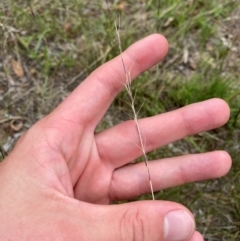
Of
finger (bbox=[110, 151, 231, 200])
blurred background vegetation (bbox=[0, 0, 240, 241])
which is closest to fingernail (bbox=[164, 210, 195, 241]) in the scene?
finger (bbox=[110, 151, 231, 200])

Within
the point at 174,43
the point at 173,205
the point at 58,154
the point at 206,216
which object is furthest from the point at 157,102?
the point at 173,205

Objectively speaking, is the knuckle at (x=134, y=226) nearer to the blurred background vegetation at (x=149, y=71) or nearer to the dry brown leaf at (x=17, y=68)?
the blurred background vegetation at (x=149, y=71)

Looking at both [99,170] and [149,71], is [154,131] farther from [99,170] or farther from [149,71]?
[149,71]

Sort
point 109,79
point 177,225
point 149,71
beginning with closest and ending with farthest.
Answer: point 177,225 → point 109,79 → point 149,71

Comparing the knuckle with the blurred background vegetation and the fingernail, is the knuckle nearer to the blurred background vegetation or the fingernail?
the fingernail

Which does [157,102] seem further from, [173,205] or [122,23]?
[173,205]

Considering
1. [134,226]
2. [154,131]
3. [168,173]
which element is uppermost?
[134,226]

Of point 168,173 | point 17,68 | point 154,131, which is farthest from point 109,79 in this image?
point 17,68
